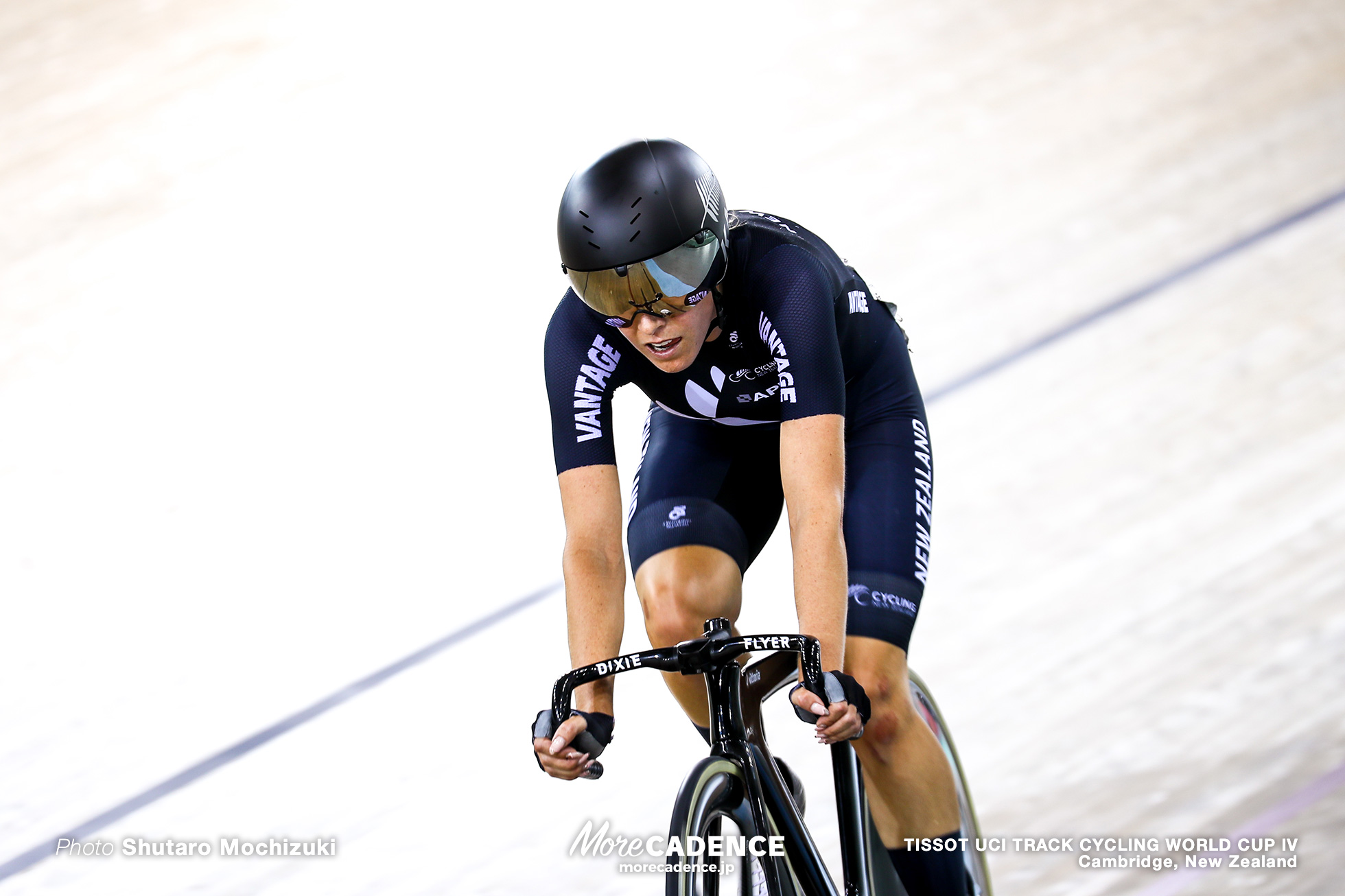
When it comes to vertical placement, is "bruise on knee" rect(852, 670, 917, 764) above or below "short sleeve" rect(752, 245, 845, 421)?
below

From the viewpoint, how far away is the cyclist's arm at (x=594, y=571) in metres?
1.85

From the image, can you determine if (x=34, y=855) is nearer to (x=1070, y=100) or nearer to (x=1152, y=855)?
(x=1152, y=855)

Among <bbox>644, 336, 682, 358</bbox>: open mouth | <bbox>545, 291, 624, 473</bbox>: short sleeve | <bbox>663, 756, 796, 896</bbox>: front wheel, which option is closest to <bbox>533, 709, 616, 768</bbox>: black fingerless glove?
<bbox>663, 756, 796, 896</bbox>: front wheel

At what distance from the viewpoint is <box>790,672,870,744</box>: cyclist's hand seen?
1.61 meters

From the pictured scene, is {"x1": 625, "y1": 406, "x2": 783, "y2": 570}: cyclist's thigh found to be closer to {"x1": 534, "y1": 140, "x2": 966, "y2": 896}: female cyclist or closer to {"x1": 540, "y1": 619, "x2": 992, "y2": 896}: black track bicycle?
{"x1": 534, "y1": 140, "x2": 966, "y2": 896}: female cyclist

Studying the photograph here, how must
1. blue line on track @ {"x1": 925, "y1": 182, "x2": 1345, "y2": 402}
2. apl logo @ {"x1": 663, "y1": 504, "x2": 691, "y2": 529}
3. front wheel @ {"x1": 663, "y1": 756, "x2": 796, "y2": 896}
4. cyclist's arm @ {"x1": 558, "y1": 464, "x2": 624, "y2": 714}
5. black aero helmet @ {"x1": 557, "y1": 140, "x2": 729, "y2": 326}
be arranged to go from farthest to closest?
blue line on track @ {"x1": 925, "y1": 182, "x2": 1345, "y2": 402} < apl logo @ {"x1": 663, "y1": 504, "x2": 691, "y2": 529} < cyclist's arm @ {"x1": 558, "y1": 464, "x2": 624, "y2": 714} < black aero helmet @ {"x1": 557, "y1": 140, "x2": 729, "y2": 326} < front wheel @ {"x1": 663, "y1": 756, "x2": 796, "y2": 896}

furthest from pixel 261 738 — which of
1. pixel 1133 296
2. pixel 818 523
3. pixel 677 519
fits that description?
pixel 1133 296

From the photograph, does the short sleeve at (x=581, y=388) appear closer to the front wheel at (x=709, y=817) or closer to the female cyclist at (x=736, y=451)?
the female cyclist at (x=736, y=451)

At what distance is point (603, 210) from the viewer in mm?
1737

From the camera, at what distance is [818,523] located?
180 centimetres

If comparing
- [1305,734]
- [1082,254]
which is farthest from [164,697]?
[1082,254]

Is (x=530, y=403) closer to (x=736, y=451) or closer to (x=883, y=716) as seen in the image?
(x=736, y=451)

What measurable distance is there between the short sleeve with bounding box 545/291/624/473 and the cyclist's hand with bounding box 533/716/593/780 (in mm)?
408

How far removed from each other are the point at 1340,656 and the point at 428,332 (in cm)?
311
